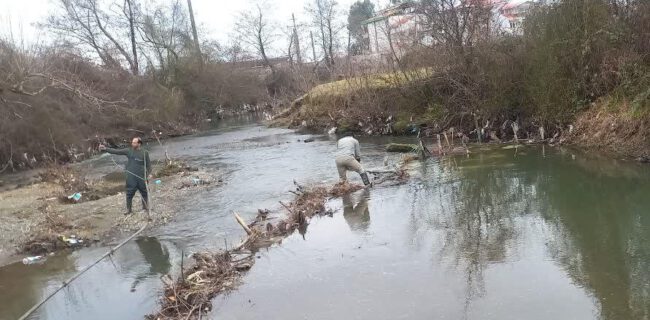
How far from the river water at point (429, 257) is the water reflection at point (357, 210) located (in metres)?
0.04

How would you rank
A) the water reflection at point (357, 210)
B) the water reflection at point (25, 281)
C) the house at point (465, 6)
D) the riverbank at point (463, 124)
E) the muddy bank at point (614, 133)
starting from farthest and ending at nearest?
1. the house at point (465, 6)
2. the riverbank at point (463, 124)
3. the muddy bank at point (614, 133)
4. the water reflection at point (357, 210)
5. the water reflection at point (25, 281)

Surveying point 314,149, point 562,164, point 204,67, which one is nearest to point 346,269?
point 562,164

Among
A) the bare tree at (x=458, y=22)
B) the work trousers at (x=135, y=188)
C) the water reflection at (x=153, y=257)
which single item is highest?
the bare tree at (x=458, y=22)

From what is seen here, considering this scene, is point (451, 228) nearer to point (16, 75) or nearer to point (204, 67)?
point (16, 75)

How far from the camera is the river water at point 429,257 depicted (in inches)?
256

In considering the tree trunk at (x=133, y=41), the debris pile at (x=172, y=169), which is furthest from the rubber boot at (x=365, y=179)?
the tree trunk at (x=133, y=41)

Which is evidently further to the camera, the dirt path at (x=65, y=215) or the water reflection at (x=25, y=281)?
the dirt path at (x=65, y=215)

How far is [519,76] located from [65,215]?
15.4m

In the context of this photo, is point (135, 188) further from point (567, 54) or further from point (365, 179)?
point (567, 54)

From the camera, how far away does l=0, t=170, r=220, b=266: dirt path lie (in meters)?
11.1

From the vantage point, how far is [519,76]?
19.7 m

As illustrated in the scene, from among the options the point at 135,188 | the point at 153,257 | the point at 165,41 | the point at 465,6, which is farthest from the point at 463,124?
the point at 165,41

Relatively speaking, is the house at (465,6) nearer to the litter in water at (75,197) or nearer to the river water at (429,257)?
the river water at (429,257)

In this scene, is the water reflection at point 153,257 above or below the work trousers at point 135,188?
below
